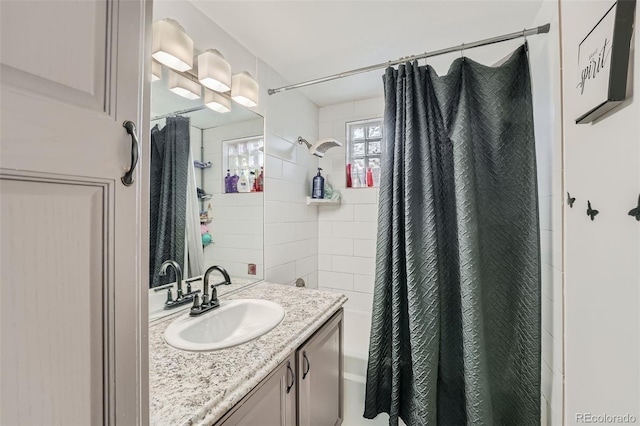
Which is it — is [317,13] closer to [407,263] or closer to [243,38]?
[243,38]

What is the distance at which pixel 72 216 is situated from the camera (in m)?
0.37

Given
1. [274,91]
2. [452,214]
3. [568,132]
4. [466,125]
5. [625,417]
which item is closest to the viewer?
[625,417]

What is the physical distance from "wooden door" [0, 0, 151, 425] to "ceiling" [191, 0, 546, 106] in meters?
1.13

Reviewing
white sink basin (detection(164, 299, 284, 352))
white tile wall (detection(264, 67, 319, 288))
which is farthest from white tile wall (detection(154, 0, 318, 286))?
white sink basin (detection(164, 299, 284, 352))

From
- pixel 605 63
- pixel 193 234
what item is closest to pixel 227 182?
pixel 193 234

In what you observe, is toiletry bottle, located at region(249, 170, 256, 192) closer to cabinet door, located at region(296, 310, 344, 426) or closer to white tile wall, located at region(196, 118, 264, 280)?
white tile wall, located at region(196, 118, 264, 280)

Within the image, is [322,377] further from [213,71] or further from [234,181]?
[213,71]

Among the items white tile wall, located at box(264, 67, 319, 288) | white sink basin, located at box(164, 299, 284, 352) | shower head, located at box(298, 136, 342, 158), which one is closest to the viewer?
white sink basin, located at box(164, 299, 284, 352)

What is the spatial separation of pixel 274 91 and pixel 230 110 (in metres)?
0.44

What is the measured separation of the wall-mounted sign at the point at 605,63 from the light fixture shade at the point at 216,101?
1.52 meters

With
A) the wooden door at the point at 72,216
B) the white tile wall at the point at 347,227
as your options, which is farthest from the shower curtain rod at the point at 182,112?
the white tile wall at the point at 347,227

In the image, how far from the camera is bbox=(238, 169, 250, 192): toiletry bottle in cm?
164

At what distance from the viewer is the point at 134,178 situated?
44 cm

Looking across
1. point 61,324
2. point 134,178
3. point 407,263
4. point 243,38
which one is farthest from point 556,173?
point 243,38
